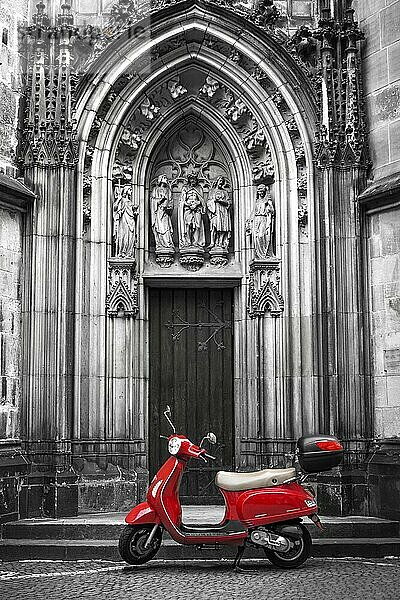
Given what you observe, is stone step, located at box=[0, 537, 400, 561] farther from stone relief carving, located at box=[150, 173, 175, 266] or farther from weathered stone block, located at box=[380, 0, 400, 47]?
weathered stone block, located at box=[380, 0, 400, 47]

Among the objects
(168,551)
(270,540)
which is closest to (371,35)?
(270,540)

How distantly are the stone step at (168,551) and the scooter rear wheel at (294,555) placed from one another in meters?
0.99

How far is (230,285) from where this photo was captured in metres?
12.8

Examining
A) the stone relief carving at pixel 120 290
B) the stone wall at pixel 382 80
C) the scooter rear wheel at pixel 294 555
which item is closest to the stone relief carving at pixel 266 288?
Answer: the stone relief carving at pixel 120 290

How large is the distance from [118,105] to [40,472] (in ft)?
16.4

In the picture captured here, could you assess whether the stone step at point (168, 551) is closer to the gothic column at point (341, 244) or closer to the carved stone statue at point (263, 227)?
the gothic column at point (341, 244)

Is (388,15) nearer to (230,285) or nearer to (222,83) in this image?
(222,83)

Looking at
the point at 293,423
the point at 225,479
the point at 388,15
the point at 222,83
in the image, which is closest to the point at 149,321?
the point at 293,423

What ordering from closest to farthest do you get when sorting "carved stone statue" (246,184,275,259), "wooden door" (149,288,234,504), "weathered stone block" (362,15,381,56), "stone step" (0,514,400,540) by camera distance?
1. "stone step" (0,514,400,540)
2. "weathered stone block" (362,15,381,56)
3. "carved stone statue" (246,184,275,259)
4. "wooden door" (149,288,234,504)

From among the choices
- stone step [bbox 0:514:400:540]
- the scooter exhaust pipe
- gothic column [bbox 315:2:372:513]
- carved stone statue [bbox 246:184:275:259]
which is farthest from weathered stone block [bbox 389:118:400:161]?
the scooter exhaust pipe

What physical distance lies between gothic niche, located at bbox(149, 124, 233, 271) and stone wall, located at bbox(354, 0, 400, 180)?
91.8 inches

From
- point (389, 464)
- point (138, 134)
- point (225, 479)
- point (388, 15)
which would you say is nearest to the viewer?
point (225, 479)

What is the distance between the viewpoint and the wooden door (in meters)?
12.6

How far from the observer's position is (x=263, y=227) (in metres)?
12.4
